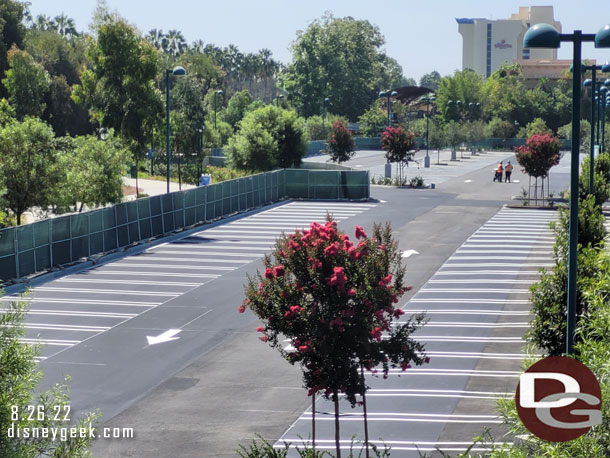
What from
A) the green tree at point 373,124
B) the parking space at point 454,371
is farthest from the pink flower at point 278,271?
the green tree at point 373,124

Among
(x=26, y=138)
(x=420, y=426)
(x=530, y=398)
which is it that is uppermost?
(x=26, y=138)

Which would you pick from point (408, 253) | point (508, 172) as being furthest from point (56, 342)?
point (508, 172)

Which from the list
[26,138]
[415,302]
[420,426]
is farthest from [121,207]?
[420,426]

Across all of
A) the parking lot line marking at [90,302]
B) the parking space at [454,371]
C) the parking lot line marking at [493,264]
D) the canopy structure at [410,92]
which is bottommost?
the parking space at [454,371]

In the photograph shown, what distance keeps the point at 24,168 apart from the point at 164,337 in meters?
15.2

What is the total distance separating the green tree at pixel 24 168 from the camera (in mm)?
35531

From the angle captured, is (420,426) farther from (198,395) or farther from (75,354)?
(75,354)

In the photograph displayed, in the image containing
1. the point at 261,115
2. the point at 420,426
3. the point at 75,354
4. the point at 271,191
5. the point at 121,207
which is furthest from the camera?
the point at 261,115

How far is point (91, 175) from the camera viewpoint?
120 feet

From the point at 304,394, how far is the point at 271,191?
115 ft

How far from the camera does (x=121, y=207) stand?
3597 centimetres

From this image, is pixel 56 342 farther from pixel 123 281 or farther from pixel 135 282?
pixel 123 281

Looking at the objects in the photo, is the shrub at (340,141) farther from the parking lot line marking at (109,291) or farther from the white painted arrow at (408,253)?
the parking lot line marking at (109,291)

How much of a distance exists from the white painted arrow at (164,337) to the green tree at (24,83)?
5792 centimetres
